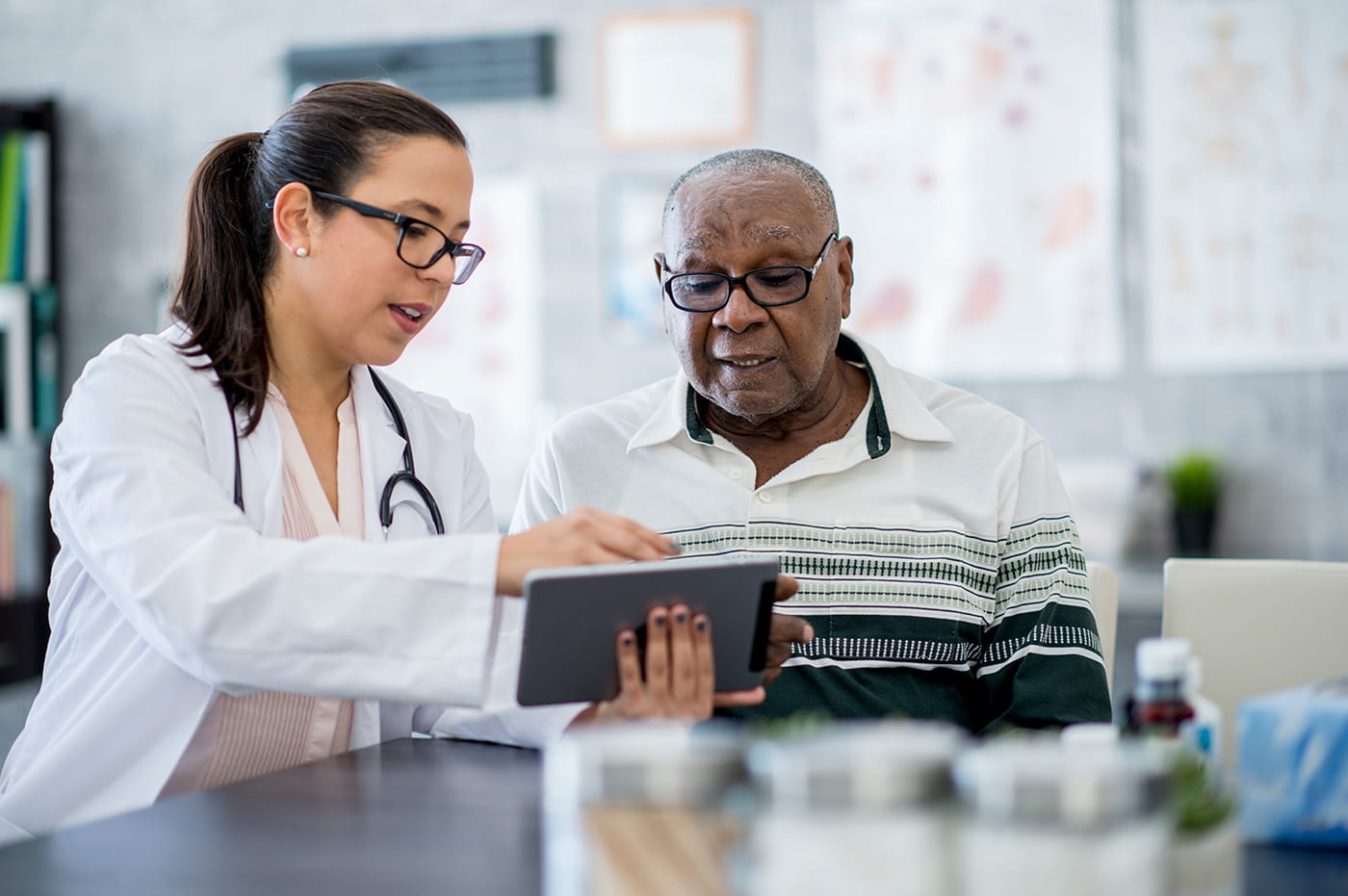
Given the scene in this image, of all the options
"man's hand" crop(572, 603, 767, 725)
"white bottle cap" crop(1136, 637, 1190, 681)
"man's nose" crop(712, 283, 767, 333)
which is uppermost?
"man's nose" crop(712, 283, 767, 333)

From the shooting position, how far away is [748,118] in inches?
150

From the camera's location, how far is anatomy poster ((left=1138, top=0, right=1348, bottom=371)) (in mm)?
3400

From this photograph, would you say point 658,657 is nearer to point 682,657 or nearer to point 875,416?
point 682,657

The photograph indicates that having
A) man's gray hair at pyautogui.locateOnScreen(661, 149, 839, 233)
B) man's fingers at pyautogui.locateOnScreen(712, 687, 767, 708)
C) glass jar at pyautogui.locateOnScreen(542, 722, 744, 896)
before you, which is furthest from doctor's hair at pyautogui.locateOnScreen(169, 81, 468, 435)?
glass jar at pyautogui.locateOnScreen(542, 722, 744, 896)

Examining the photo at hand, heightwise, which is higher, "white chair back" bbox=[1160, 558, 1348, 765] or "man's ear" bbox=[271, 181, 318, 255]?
"man's ear" bbox=[271, 181, 318, 255]

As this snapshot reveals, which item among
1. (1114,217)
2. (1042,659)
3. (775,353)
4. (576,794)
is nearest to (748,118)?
(1114,217)

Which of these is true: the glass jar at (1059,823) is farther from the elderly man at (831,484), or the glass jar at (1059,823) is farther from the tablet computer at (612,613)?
the elderly man at (831,484)

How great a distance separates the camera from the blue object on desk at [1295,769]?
3.24ft

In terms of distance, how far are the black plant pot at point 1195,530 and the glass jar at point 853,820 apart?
2.97m

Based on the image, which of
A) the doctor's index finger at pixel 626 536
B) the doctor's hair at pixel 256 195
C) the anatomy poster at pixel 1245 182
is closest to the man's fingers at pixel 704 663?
the doctor's index finger at pixel 626 536

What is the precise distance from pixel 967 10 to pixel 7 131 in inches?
116

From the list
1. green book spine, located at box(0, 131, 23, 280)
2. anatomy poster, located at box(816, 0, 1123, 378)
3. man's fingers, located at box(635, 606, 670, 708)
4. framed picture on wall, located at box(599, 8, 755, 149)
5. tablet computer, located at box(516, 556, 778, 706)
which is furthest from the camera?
green book spine, located at box(0, 131, 23, 280)

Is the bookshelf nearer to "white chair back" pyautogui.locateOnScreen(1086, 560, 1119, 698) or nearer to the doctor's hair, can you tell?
the doctor's hair

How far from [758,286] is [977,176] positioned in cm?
200
